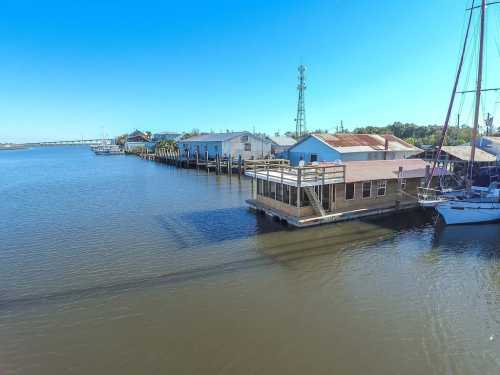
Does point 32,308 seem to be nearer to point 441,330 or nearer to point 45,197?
point 441,330

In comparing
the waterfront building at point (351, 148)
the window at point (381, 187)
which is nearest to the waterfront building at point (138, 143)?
the waterfront building at point (351, 148)

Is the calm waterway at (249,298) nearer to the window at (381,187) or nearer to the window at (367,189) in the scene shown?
the window at (381,187)

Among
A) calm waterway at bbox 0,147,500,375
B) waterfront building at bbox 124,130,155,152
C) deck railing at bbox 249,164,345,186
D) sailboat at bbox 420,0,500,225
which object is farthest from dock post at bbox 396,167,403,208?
waterfront building at bbox 124,130,155,152

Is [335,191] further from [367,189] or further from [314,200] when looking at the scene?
[367,189]

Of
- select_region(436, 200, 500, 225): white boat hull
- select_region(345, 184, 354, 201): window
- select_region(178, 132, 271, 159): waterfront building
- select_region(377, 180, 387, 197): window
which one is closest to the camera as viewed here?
select_region(436, 200, 500, 225): white boat hull

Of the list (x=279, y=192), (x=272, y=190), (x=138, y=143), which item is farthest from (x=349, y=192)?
(x=138, y=143)

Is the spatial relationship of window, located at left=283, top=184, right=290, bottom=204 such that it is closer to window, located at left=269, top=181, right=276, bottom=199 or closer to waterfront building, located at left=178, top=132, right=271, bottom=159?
window, located at left=269, top=181, right=276, bottom=199


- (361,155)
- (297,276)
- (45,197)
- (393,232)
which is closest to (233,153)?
(361,155)
